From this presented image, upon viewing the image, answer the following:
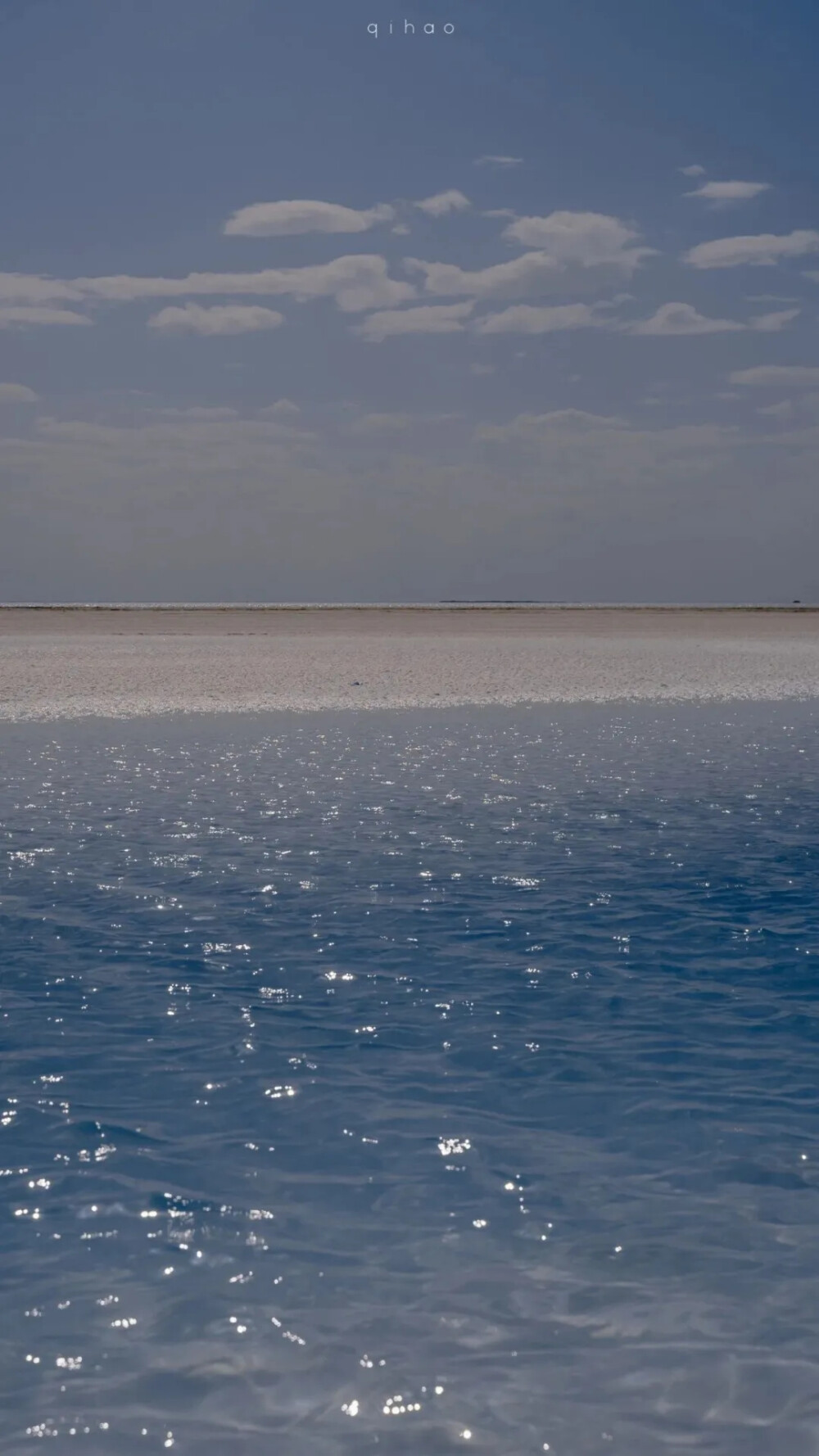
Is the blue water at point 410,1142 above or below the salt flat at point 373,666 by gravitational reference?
below

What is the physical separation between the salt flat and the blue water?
56.9 ft

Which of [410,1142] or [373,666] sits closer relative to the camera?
[410,1142]

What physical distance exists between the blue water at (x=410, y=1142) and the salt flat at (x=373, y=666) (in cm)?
1733

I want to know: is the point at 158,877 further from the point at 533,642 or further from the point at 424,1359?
the point at 533,642

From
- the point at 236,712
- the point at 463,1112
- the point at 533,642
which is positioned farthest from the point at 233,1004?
the point at 533,642

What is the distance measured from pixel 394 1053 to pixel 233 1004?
1507 mm

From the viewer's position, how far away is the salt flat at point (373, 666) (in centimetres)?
3319

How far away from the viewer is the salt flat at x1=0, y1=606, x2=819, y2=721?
33.2 metres

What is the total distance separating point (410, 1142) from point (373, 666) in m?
38.0

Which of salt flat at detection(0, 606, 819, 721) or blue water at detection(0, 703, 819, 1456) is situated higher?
salt flat at detection(0, 606, 819, 721)

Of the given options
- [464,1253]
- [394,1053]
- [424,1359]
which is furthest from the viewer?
[394,1053]

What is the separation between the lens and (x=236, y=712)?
29.8 meters

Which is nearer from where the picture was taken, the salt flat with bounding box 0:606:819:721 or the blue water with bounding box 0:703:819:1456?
the blue water with bounding box 0:703:819:1456

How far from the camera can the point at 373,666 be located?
45094mm
